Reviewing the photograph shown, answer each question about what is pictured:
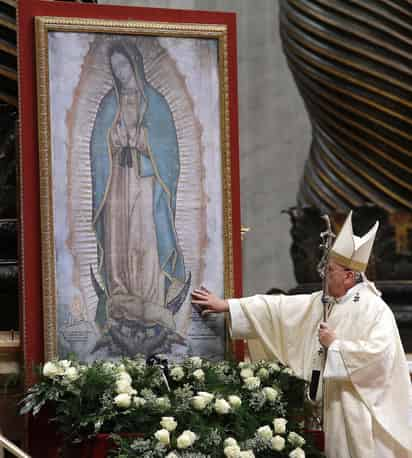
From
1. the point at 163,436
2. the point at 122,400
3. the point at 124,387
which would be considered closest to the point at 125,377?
the point at 124,387

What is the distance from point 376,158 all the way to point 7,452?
3.98 metres

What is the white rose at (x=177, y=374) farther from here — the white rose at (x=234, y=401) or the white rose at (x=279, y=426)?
the white rose at (x=279, y=426)

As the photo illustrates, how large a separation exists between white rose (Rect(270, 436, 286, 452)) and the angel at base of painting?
0.97m

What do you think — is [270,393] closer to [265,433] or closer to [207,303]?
[265,433]

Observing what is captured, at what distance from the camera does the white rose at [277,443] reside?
8352 mm

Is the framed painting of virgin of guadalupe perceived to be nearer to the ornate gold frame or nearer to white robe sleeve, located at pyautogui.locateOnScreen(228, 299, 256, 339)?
the ornate gold frame

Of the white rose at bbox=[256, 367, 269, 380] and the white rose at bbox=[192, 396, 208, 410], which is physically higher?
the white rose at bbox=[256, 367, 269, 380]

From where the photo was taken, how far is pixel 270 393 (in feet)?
28.4

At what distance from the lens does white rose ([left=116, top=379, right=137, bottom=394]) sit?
329 inches

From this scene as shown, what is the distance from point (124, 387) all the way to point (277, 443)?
83 cm

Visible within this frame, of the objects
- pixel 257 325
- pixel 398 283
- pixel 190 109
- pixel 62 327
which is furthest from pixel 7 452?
pixel 398 283

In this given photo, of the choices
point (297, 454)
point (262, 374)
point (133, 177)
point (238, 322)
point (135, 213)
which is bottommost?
point (297, 454)

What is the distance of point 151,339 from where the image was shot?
902 cm

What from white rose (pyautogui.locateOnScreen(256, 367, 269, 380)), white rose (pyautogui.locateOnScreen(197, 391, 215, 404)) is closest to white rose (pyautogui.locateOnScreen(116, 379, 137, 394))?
white rose (pyautogui.locateOnScreen(197, 391, 215, 404))
